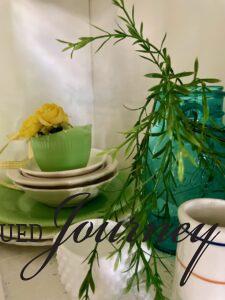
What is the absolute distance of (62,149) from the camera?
1.75 feet

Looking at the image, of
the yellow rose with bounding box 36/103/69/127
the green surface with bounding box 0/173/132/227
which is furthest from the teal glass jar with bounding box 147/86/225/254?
the yellow rose with bounding box 36/103/69/127

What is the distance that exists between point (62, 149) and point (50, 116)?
60mm

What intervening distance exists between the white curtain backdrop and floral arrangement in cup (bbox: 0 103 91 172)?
0.67 feet

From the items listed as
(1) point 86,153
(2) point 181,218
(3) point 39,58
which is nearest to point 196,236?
(2) point 181,218

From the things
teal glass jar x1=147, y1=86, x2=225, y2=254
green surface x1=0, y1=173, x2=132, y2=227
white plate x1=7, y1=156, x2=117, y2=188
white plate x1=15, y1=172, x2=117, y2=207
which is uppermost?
teal glass jar x1=147, y1=86, x2=225, y2=254

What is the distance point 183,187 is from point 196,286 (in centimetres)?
17

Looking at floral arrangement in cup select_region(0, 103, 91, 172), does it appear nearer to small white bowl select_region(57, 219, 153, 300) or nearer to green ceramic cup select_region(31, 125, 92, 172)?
green ceramic cup select_region(31, 125, 92, 172)

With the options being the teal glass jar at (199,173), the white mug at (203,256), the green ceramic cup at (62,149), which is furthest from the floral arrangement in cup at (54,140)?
the white mug at (203,256)

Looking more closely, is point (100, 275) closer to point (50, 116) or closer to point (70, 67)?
point (50, 116)

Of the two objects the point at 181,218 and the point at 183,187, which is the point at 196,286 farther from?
the point at 183,187

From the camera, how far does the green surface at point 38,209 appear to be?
455 mm

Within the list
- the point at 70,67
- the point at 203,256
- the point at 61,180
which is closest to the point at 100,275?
the point at 203,256

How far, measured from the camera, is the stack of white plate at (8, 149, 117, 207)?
472 mm

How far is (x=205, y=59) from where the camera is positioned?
0.51 metres
